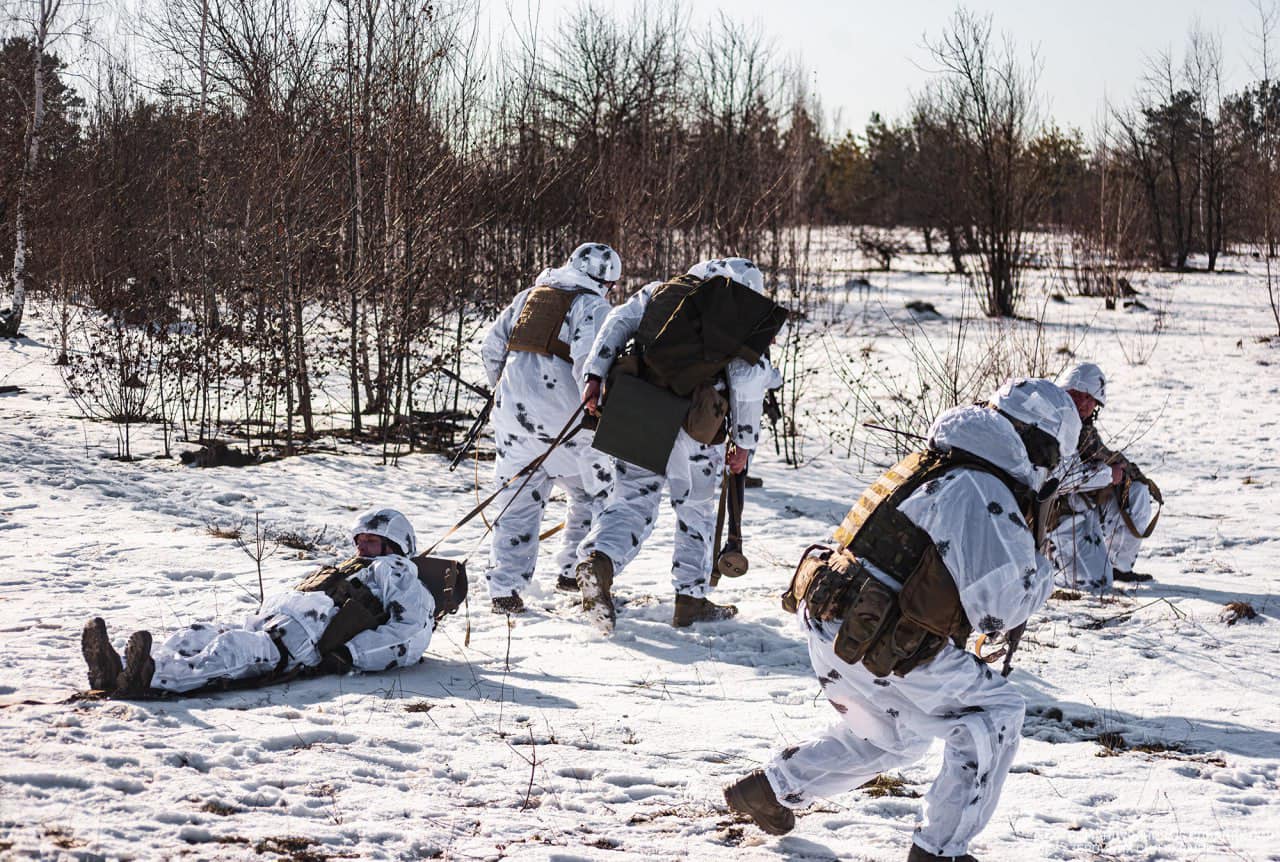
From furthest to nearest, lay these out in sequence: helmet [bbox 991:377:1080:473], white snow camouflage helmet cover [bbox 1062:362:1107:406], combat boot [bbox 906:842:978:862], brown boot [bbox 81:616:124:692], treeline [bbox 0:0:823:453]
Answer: treeline [bbox 0:0:823:453]
white snow camouflage helmet cover [bbox 1062:362:1107:406]
brown boot [bbox 81:616:124:692]
helmet [bbox 991:377:1080:473]
combat boot [bbox 906:842:978:862]

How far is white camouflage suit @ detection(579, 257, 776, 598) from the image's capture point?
19.2 ft

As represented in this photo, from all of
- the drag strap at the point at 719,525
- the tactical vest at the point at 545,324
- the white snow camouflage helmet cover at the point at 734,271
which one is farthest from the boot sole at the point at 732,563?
the tactical vest at the point at 545,324

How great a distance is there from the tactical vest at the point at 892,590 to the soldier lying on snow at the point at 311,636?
2.32 m

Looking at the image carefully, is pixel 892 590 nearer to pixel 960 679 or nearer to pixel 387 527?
pixel 960 679

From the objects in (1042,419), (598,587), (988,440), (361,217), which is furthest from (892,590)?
(361,217)

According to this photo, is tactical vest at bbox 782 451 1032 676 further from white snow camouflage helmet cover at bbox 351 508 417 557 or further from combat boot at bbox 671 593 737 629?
combat boot at bbox 671 593 737 629

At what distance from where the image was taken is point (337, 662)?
16.2 ft

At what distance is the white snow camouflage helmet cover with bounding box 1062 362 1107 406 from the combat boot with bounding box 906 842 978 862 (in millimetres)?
3700

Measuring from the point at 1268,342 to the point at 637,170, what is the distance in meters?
9.88

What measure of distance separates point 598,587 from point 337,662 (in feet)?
4.56

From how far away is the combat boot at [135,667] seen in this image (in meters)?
4.26

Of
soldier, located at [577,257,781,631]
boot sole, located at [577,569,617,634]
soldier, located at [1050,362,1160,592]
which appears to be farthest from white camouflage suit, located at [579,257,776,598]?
soldier, located at [1050,362,1160,592]

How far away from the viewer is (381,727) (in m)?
4.32

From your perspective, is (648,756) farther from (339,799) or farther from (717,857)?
(339,799)
